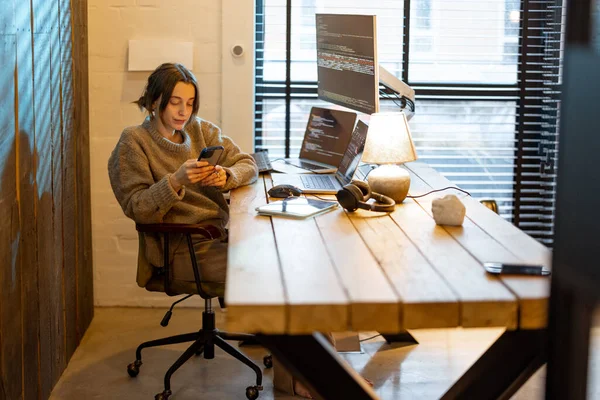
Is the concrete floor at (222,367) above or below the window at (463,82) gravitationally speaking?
below

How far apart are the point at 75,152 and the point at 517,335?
2.24 metres

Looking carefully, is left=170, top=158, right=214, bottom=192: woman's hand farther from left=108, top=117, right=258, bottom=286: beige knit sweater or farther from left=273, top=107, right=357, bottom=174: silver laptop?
left=273, top=107, right=357, bottom=174: silver laptop

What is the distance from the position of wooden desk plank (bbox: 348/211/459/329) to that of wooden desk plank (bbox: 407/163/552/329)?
15 centimetres

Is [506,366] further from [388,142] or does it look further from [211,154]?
[211,154]

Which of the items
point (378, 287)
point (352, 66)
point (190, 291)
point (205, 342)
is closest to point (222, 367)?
point (205, 342)

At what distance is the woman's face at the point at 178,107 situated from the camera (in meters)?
2.97

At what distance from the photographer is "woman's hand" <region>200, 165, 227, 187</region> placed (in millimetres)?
2867

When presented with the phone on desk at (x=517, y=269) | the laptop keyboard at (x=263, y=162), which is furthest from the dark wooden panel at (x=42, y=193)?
the phone on desk at (x=517, y=269)

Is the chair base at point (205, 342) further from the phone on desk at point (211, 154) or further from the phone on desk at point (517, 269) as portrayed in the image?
the phone on desk at point (517, 269)

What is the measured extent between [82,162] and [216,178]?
100cm

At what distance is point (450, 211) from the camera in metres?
2.30

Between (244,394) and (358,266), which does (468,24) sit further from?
(358,266)

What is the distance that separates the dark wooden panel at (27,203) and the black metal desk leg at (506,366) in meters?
1.47

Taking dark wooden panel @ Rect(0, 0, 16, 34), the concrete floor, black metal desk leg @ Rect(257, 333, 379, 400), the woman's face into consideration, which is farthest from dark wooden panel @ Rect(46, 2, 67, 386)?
black metal desk leg @ Rect(257, 333, 379, 400)
